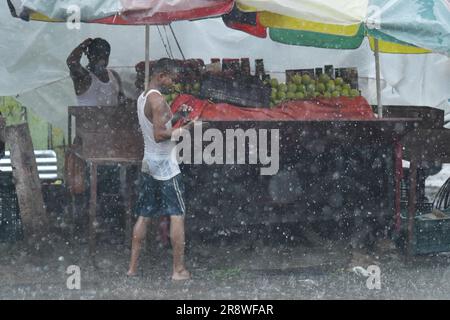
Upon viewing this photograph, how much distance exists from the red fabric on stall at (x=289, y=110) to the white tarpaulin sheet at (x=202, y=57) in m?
2.22

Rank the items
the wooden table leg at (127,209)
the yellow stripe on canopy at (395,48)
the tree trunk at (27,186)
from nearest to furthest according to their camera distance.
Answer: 1. the wooden table leg at (127,209)
2. the tree trunk at (27,186)
3. the yellow stripe on canopy at (395,48)

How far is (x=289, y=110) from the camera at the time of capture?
8.19 m

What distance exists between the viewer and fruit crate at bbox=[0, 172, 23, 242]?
→ 884 centimetres

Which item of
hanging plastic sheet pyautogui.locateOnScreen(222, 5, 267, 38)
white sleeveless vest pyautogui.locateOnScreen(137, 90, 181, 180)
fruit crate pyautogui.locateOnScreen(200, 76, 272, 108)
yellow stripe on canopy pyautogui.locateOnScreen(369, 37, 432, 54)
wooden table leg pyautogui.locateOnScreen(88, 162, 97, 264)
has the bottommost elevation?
wooden table leg pyautogui.locateOnScreen(88, 162, 97, 264)

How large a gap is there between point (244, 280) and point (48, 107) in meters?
4.30

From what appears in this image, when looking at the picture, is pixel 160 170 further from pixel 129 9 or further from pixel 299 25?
pixel 299 25

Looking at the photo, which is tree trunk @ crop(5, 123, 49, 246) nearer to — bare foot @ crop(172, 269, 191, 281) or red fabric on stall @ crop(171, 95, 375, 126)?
red fabric on stall @ crop(171, 95, 375, 126)

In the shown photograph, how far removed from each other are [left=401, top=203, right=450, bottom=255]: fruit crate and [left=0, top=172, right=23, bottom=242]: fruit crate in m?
4.19

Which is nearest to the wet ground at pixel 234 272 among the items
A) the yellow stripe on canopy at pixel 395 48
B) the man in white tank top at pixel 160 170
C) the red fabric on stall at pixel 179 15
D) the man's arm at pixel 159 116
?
the man in white tank top at pixel 160 170

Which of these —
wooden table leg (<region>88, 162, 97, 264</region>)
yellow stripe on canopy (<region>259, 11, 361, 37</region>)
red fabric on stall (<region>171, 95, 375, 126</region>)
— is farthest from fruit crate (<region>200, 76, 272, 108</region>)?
wooden table leg (<region>88, 162, 97, 264</region>)

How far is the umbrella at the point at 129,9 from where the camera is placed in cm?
704

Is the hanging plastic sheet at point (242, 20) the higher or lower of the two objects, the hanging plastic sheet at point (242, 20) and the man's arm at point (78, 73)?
the higher

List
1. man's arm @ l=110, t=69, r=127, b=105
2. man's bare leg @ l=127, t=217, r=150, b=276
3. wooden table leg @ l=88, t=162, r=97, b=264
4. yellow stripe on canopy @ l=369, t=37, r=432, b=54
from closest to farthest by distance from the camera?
man's bare leg @ l=127, t=217, r=150, b=276 → wooden table leg @ l=88, t=162, r=97, b=264 → man's arm @ l=110, t=69, r=127, b=105 → yellow stripe on canopy @ l=369, t=37, r=432, b=54

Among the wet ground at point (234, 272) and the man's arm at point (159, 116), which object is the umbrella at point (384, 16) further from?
the wet ground at point (234, 272)
